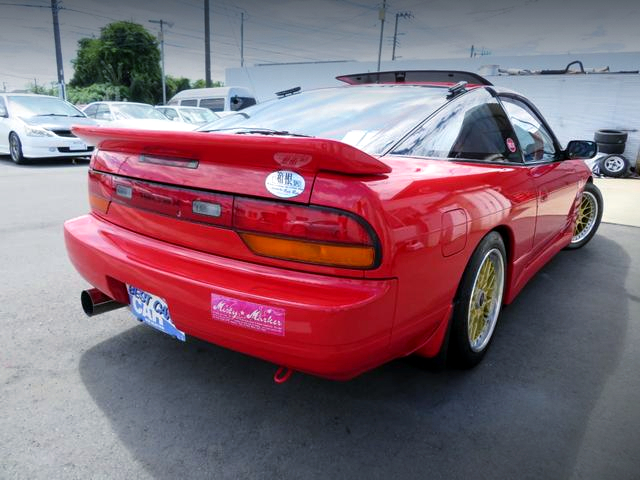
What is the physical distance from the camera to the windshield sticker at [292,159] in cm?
147

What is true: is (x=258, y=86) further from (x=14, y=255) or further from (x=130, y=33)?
(x=14, y=255)

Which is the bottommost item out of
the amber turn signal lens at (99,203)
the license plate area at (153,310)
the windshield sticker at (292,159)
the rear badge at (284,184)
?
the license plate area at (153,310)

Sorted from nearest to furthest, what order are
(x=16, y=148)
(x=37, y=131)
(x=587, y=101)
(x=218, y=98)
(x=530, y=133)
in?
(x=530, y=133), (x=37, y=131), (x=16, y=148), (x=587, y=101), (x=218, y=98)

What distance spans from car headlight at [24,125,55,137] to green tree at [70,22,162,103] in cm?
4446

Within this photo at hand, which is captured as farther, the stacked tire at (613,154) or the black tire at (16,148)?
the stacked tire at (613,154)

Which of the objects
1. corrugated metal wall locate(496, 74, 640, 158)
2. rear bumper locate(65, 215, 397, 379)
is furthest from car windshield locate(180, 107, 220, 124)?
rear bumper locate(65, 215, 397, 379)

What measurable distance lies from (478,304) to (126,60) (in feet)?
189

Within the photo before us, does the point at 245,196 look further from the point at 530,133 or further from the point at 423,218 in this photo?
the point at 530,133

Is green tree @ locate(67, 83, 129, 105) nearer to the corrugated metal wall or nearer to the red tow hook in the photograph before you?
the corrugated metal wall

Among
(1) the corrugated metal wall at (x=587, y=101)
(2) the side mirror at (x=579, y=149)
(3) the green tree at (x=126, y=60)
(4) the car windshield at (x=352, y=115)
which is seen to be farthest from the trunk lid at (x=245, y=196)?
(3) the green tree at (x=126, y=60)

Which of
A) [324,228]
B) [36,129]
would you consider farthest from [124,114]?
[324,228]

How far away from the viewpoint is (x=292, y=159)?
1496mm

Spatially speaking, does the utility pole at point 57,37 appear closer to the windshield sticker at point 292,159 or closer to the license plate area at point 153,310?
the license plate area at point 153,310

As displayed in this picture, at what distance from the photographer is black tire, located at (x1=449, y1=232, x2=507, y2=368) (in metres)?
1.98
